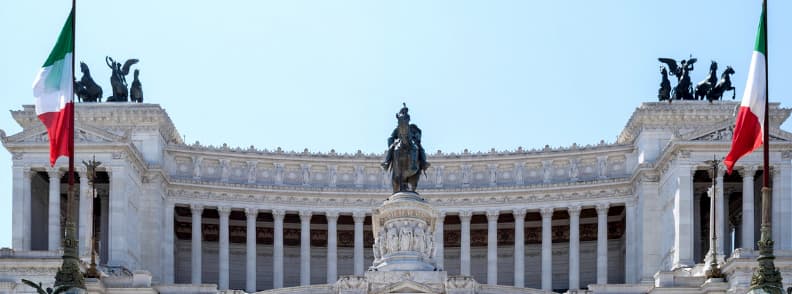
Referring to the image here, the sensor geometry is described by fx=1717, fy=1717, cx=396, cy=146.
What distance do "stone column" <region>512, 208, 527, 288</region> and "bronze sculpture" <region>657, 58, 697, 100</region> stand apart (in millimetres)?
12090

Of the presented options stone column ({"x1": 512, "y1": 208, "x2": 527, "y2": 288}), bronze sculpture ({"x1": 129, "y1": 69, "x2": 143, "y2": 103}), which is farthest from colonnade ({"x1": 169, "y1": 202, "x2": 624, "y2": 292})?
bronze sculpture ({"x1": 129, "y1": 69, "x2": 143, "y2": 103})

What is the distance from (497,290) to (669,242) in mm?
21041

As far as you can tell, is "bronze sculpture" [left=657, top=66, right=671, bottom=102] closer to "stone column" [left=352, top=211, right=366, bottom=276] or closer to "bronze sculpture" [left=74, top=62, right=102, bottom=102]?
"stone column" [left=352, top=211, right=366, bottom=276]

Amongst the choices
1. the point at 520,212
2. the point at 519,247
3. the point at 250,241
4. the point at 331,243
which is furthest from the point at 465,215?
the point at 250,241

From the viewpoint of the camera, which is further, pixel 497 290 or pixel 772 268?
pixel 497 290

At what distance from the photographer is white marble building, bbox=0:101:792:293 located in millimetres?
97750

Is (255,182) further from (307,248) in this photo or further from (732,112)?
(732,112)

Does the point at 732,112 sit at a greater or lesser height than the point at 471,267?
greater

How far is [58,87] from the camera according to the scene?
58.0 meters

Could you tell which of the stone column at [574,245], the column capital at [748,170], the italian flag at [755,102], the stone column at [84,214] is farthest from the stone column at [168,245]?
the italian flag at [755,102]

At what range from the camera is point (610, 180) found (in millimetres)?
105375

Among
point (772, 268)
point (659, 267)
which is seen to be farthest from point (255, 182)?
point (772, 268)

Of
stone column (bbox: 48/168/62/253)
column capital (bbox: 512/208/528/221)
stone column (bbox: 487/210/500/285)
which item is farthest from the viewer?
stone column (bbox: 487/210/500/285)

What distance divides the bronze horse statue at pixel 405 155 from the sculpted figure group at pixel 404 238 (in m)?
2.37
